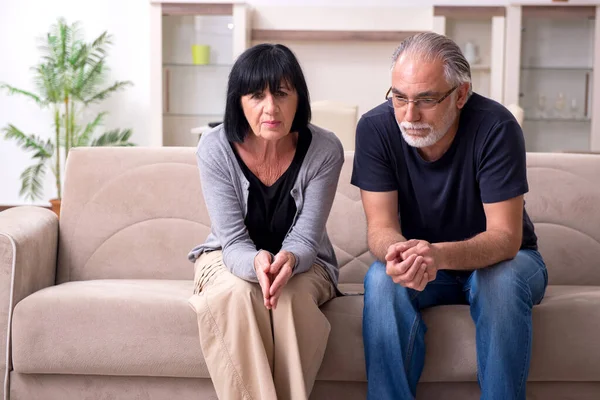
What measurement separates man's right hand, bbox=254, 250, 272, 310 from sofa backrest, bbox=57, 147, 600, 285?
67cm

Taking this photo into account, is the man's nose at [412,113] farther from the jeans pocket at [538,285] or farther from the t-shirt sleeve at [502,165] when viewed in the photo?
the jeans pocket at [538,285]

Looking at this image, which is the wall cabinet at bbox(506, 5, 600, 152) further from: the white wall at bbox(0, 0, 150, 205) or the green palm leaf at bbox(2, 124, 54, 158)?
the green palm leaf at bbox(2, 124, 54, 158)

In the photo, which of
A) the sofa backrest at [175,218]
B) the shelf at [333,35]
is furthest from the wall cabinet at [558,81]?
the sofa backrest at [175,218]

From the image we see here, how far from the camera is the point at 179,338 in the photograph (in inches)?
80.7

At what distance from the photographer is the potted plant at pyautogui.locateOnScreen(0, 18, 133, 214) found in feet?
18.6

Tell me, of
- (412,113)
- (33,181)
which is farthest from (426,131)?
(33,181)

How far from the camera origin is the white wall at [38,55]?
19.9ft

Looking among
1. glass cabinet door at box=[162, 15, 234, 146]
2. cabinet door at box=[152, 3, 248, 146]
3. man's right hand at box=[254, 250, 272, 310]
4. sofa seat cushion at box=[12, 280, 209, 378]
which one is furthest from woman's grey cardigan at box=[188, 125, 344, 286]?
glass cabinet door at box=[162, 15, 234, 146]

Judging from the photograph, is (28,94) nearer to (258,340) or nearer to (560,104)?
(560,104)

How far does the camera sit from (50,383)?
83.1 inches

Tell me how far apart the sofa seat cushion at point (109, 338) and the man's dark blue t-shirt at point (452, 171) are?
60cm

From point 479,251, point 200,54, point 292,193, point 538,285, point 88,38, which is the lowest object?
point 538,285

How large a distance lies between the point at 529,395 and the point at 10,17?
17.2ft

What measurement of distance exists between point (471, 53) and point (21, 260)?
4226 millimetres
